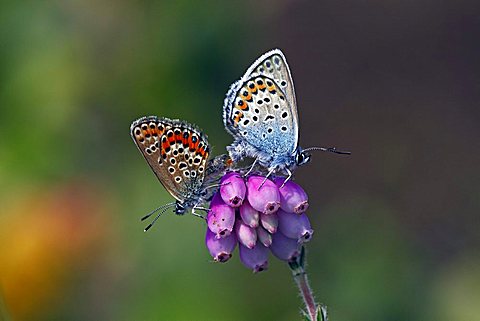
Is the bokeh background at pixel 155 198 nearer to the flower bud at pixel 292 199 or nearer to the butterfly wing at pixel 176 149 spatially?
the butterfly wing at pixel 176 149

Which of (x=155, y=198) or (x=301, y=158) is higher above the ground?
(x=155, y=198)

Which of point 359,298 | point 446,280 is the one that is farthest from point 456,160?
point 359,298

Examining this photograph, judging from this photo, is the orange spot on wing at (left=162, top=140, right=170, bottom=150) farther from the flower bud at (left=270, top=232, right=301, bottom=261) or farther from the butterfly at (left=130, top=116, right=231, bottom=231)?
the flower bud at (left=270, top=232, right=301, bottom=261)

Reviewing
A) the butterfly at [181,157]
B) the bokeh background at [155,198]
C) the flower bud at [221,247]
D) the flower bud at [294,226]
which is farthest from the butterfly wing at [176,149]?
the bokeh background at [155,198]

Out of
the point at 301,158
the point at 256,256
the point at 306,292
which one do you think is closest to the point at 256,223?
the point at 256,256

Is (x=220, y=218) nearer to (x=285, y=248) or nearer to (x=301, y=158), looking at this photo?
(x=285, y=248)

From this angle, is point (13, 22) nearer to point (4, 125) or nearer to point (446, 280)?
point (4, 125)
